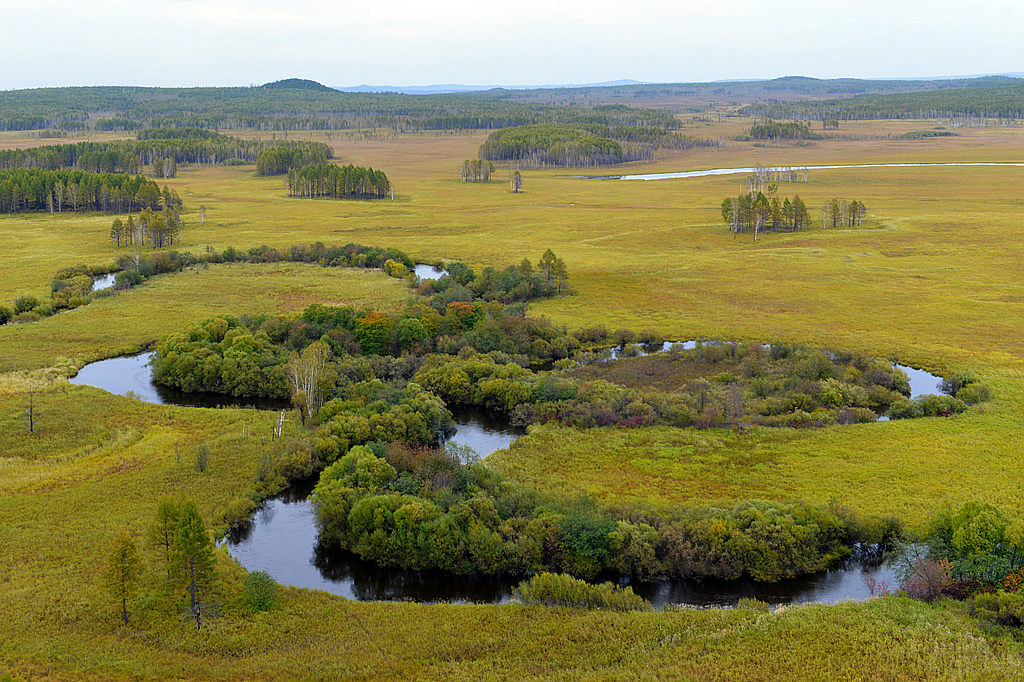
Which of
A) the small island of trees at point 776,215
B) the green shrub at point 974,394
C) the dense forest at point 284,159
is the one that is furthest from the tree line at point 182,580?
the dense forest at point 284,159

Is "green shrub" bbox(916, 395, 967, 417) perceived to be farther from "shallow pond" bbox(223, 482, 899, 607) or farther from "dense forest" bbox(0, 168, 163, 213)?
"dense forest" bbox(0, 168, 163, 213)

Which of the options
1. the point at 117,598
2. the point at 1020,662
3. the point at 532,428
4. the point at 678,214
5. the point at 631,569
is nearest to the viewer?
the point at 1020,662

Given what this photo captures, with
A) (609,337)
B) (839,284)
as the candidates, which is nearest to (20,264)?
(609,337)

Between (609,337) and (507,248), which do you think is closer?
(609,337)

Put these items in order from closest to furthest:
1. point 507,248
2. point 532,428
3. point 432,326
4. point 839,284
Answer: point 532,428, point 432,326, point 839,284, point 507,248

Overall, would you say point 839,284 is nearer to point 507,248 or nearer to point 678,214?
point 507,248

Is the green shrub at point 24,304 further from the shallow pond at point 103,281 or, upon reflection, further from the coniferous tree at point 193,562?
the coniferous tree at point 193,562
